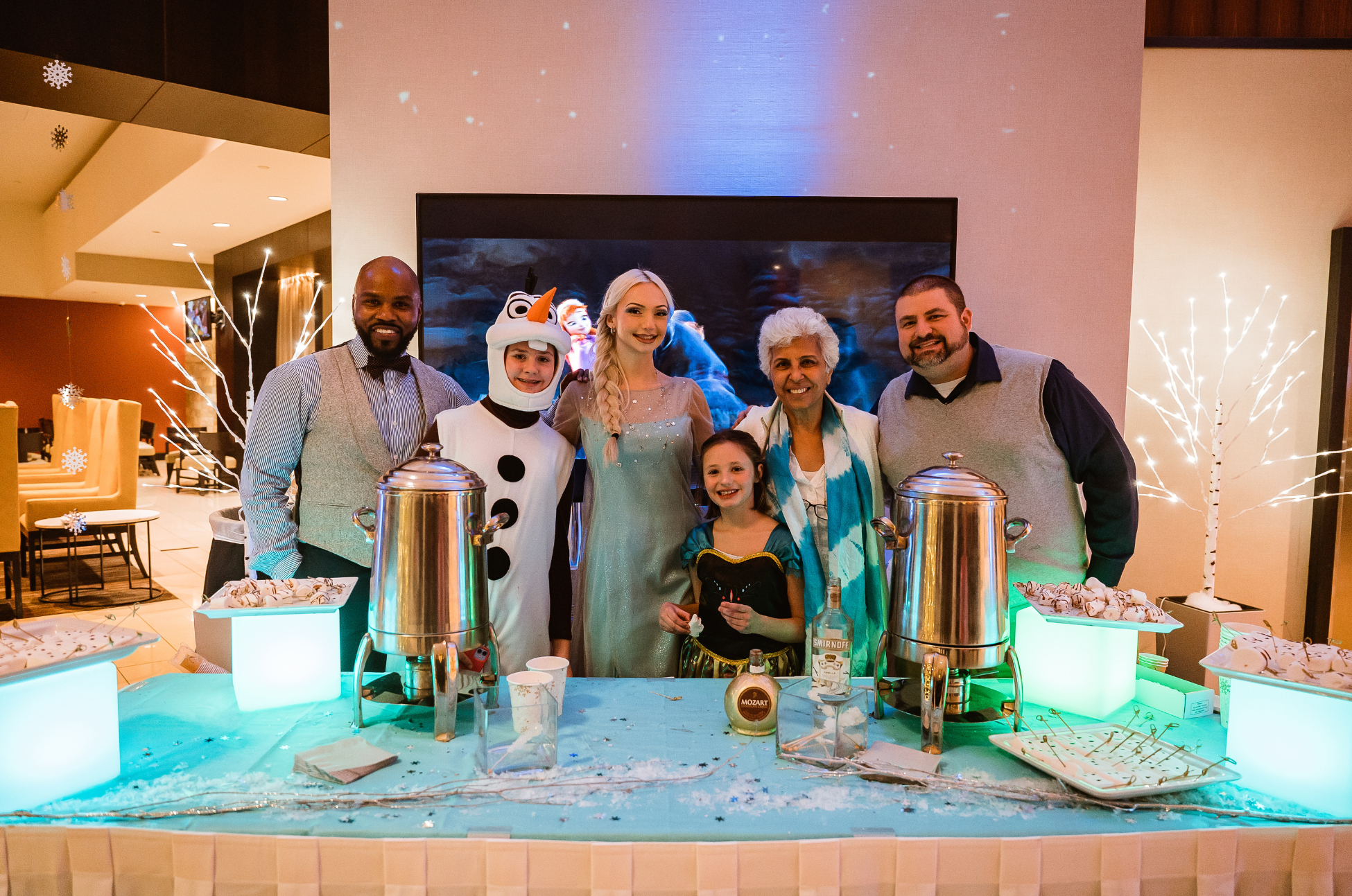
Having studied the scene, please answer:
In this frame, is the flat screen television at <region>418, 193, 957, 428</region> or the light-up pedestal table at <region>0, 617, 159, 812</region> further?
the flat screen television at <region>418, 193, 957, 428</region>

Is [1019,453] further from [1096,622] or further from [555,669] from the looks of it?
[555,669]

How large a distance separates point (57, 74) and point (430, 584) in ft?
10.7

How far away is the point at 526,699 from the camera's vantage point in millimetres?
1329

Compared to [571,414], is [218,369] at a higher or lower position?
higher

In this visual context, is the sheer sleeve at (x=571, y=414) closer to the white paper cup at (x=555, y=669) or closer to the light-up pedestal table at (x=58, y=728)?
the white paper cup at (x=555, y=669)

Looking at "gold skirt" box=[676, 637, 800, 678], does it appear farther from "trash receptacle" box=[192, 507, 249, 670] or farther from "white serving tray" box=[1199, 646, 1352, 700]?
"trash receptacle" box=[192, 507, 249, 670]

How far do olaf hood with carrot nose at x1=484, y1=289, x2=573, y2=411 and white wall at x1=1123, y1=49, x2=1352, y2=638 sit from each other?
3.54m

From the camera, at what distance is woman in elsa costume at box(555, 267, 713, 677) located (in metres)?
2.33

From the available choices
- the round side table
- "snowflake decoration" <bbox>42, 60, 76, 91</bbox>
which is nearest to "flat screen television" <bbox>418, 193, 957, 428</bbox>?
"snowflake decoration" <bbox>42, 60, 76, 91</bbox>

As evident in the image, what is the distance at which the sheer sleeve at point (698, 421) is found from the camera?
7.98ft

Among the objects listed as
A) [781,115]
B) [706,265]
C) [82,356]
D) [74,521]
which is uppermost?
[781,115]

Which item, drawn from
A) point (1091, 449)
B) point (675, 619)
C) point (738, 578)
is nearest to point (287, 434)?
point (675, 619)

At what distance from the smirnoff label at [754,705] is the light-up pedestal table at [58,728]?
1.10 m

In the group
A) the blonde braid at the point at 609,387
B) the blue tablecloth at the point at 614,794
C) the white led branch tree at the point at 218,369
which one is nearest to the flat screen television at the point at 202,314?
the white led branch tree at the point at 218,369
